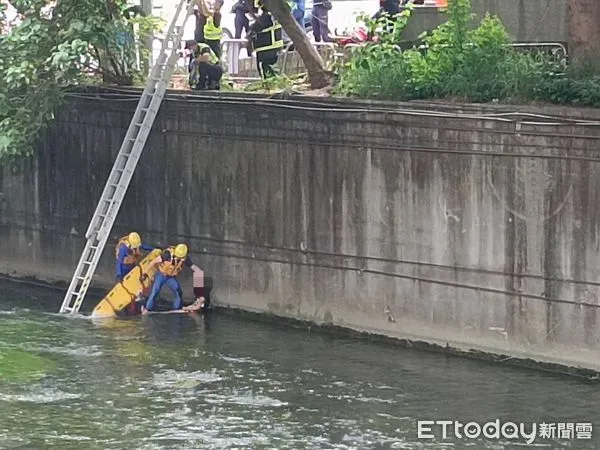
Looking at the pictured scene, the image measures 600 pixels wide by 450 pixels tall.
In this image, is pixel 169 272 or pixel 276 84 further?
pixel 276 84

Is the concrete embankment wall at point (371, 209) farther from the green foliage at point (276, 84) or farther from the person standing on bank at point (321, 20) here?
the person standing on bank at point (321, 20)

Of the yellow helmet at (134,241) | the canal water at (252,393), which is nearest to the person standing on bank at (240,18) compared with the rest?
the yellow helmet at (134,241)

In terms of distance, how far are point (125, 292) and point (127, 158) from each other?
2358 mm

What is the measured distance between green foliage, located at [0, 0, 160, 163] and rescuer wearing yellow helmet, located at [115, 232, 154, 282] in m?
2.35

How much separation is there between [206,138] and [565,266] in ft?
22.9

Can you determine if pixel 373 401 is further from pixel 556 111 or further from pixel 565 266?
pixel 556 111

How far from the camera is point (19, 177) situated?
25.1 m

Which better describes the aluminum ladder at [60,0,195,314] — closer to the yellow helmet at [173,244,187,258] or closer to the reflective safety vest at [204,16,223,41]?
the reflective safety vest at [204,16,223,41]

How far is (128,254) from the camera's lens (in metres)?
21.7

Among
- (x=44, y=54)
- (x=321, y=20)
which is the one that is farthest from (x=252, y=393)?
Result: (x=321, y=20)

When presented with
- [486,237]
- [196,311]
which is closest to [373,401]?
[486,237]

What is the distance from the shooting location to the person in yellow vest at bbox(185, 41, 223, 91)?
22.0 m

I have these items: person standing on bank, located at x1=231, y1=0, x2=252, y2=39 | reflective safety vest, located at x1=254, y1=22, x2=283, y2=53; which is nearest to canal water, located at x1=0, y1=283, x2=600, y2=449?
reflective safety vest, located at x1=254, y1=22, x2=283, y2=53

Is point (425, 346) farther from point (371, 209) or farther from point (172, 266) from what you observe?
point (172, 266)
